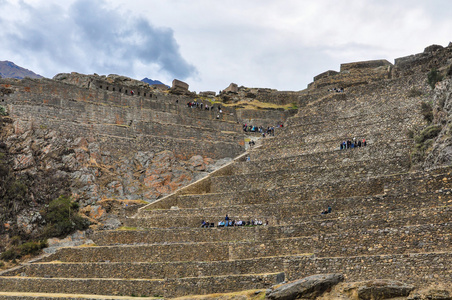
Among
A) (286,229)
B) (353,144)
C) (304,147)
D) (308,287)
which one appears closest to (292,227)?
(286,229)

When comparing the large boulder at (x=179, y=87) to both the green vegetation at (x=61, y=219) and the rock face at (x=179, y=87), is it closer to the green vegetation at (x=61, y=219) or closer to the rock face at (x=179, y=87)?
the rock face at (x=179, y=87)

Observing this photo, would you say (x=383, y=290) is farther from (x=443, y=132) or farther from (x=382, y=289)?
(x=443, y=132)

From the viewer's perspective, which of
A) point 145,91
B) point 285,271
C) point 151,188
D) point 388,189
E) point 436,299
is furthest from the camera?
point 145,91

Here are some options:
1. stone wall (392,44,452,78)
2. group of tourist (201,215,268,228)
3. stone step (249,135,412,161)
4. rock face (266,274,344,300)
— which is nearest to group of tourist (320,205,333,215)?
group of tourist (201,215,268,228)

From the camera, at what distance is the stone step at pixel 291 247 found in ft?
52.0

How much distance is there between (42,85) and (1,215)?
1064 centimetres

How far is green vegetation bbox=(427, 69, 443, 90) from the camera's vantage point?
29.3 metres

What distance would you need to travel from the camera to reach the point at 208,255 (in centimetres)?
2197

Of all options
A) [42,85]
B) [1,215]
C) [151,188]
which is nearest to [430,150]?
[151,188]

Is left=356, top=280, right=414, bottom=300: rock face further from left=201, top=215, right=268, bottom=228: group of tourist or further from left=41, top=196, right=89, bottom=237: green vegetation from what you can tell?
left=41, top=196, right=89, bottom=237: green vegetation

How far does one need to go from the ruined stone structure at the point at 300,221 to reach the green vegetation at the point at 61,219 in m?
2.25

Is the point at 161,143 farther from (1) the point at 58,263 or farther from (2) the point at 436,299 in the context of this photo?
(2) the point at 436,299

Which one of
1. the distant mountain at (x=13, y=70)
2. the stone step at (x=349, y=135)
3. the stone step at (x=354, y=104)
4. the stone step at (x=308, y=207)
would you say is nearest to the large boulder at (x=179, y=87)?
the stone step at (x=354, y=104)

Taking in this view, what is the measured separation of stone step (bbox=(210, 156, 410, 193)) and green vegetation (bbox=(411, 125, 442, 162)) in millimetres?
679
